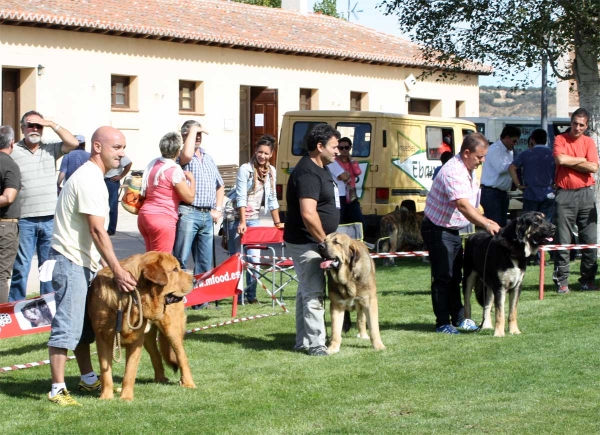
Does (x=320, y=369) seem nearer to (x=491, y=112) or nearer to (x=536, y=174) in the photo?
(x=536, y=174)

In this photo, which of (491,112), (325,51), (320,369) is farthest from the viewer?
(491,112)

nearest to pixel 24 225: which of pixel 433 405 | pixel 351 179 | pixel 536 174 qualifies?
pixel 433 405

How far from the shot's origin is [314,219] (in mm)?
8539

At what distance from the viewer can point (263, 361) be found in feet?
28.0

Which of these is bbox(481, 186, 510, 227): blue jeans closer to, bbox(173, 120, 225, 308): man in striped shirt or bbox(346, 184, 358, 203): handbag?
bbox(346, 184, 358, 203): handbag

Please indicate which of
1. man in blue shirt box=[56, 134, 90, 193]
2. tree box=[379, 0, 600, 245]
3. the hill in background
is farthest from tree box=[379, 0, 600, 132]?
the hill in background

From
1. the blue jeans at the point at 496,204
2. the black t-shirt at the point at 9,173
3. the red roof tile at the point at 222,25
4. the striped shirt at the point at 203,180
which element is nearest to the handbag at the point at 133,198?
the striped shirt at the point at 203,180

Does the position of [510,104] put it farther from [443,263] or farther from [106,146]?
[106,146]

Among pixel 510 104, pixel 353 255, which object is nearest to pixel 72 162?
pixel 353 255

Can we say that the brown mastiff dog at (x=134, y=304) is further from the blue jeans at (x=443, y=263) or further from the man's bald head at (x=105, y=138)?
the blue jeans at (x=443, y=263)

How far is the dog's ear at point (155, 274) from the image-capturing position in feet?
22.4

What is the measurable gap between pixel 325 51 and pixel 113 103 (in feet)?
26.0

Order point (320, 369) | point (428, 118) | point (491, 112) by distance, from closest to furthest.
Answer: point (320, 369), point (428, 118), point (491, 112)

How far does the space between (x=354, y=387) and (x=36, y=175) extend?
406 centimetres
